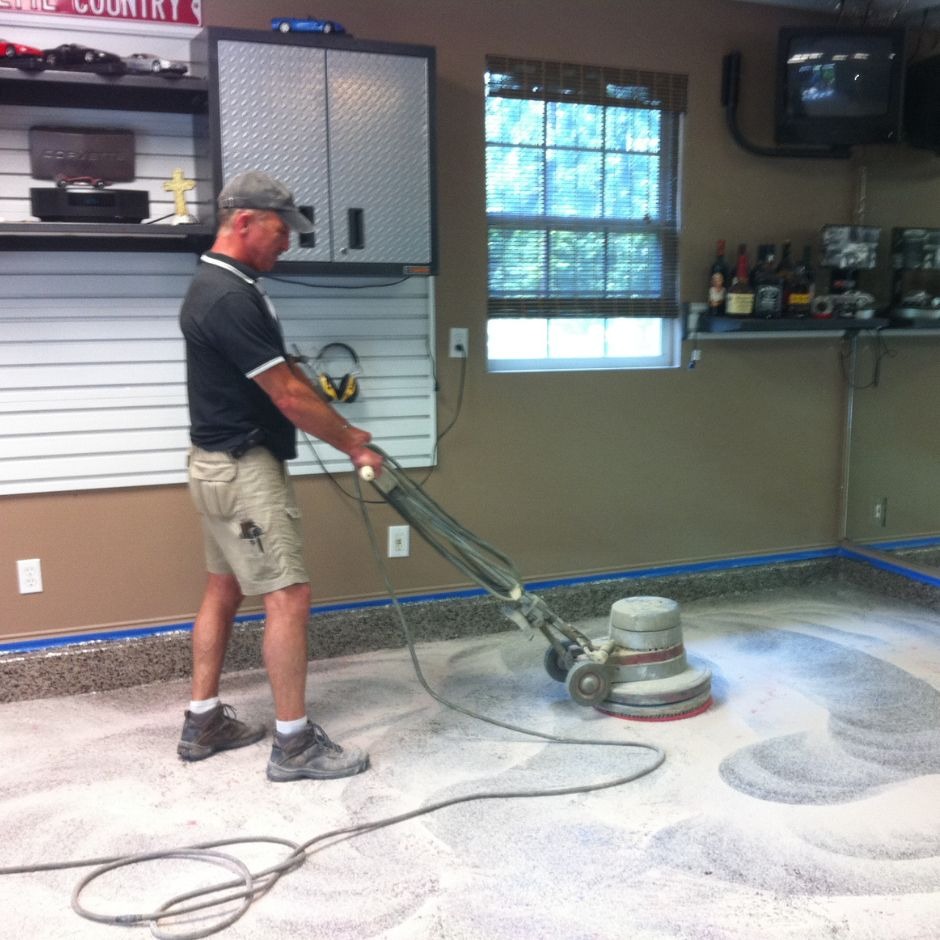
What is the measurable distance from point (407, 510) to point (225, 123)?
142cm

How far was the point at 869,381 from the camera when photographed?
15.5 ft

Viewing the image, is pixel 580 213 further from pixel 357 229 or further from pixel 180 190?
pixel 180 190

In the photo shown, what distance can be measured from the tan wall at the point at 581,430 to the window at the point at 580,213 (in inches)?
3.3

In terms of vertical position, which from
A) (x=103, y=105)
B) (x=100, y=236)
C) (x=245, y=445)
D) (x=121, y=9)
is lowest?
(x=245, y=445)

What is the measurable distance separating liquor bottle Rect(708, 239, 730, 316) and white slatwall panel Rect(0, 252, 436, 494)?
147cm

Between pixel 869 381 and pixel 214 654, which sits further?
pixel 869 381

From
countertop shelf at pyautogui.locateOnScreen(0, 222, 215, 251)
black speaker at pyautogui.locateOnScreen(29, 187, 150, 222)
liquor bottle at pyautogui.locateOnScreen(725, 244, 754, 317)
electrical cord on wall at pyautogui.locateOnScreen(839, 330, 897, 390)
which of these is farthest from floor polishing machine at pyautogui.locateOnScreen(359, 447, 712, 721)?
electrical cord on wall at pyautogui.locateOnScreen(839, 330, 897, 390)

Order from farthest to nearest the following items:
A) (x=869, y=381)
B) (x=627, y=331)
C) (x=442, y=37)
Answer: (x=869, y=381), (x=627, y=331), (x=442, y=37)

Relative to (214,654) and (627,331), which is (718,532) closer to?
(627,331)

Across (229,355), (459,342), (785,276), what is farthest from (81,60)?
(785,276)

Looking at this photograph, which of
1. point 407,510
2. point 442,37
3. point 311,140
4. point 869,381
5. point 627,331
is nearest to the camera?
point 407,510

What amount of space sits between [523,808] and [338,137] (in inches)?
89.8

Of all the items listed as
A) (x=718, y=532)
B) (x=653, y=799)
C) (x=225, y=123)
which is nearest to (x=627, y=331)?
(x=718, y=532)

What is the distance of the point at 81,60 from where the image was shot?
3.00 m
